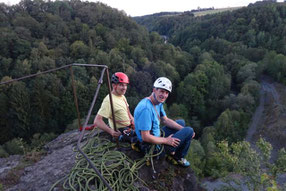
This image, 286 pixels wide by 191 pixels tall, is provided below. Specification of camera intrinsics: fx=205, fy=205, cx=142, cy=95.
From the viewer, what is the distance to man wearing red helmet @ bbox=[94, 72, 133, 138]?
4246 millimetres

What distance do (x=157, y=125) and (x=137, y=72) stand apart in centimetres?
3629

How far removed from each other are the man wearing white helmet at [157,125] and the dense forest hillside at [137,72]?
3.61m

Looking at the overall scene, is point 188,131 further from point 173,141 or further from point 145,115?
point 145,115

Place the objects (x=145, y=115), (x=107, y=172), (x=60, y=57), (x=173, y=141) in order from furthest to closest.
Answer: (x=60, y=57) → (x=173, y=141) → (x=107, y=172) → (x=145, y=115)

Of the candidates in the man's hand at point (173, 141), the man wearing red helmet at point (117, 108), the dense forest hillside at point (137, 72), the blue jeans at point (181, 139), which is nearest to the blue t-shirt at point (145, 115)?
the man's hand at point (173, 141)

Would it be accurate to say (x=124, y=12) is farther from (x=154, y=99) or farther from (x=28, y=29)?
(x=154, y=99)

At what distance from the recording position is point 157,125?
3.71m

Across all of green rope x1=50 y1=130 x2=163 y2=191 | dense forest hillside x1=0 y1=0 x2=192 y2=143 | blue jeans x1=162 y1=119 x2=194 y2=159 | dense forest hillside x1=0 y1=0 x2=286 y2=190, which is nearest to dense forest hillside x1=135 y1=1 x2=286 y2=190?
dense forest hillside x1=0 y1=0 x2=286 y2=190

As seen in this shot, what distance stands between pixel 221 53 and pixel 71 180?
76740 millimetres

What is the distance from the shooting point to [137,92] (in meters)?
37.9

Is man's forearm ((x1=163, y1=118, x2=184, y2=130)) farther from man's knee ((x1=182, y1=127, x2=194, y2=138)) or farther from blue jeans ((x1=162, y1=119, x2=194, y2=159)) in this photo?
man's knee ((x1=182, y1=127, x2=194, y2=138))

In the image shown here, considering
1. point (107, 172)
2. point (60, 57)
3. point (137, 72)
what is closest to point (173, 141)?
point (107, 172)

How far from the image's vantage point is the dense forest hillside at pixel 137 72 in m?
24.9

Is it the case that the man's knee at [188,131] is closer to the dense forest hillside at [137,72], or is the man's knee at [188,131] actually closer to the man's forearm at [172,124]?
the man's forearm at [172,124]
